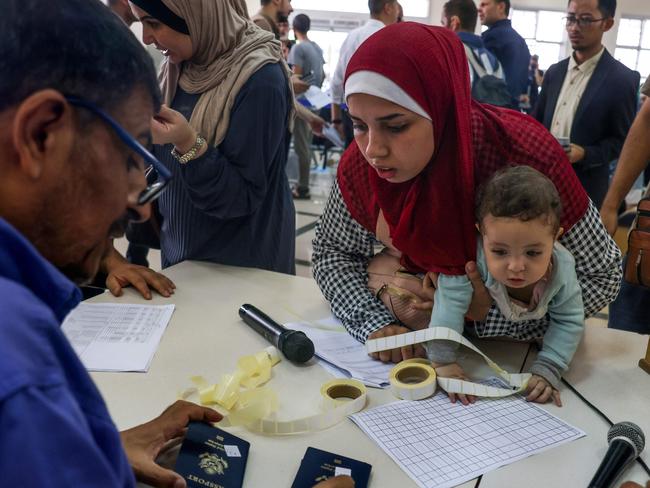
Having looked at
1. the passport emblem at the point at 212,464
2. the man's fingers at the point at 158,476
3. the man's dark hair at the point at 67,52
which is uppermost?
the man's dark hair at the point at 67,52

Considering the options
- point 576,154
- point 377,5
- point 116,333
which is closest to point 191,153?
point 116,333

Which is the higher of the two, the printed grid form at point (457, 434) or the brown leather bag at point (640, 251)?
the brown leather bag at point (640, 251)

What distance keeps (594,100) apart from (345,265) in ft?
5.87

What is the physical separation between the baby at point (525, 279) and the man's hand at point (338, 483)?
1.18 feet

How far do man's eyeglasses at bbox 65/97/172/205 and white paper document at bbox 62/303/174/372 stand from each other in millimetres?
573

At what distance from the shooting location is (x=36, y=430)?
0.40 m

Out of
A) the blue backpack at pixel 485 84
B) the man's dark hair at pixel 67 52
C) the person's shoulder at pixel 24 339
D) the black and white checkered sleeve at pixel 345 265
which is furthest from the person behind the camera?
the blue backpack at pixel 485 84

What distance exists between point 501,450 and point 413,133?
→ 612 millimetres

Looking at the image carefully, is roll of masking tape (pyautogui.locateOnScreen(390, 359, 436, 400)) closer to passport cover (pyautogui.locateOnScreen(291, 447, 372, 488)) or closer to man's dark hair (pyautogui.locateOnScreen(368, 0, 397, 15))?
passport cover (pyautogui.locateOnScreen(291, 447, 372, 488))

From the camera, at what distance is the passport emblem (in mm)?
852

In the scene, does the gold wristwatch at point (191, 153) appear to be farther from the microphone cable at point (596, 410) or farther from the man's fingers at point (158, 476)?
the microphone cable at point (596, 410)

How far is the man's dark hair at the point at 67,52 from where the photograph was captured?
1.63 ft

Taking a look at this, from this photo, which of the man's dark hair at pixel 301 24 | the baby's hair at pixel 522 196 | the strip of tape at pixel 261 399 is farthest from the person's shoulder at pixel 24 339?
the man's dark hair at pixel 301 24

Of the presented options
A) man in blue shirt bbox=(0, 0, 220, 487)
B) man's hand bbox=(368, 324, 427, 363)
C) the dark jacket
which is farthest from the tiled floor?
man in blue shirt bbox=(0, 0, 220, 487)
